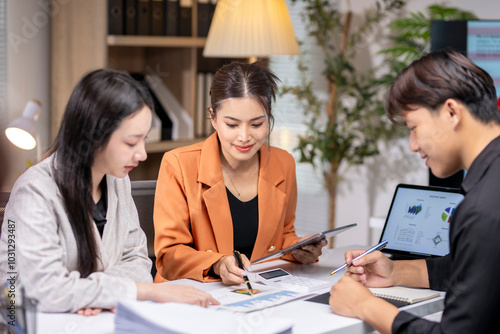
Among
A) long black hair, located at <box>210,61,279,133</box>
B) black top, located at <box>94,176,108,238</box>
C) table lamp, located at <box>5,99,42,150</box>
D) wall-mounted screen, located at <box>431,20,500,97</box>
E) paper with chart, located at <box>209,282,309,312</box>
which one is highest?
wall-mounted screen, located at <box>431,20,500,97</box>

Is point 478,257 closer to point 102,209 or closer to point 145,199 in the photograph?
point 102,209

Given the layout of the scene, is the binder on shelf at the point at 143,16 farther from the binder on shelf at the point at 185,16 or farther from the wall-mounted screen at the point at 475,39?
the wall-mounted screen at the point at 475,39

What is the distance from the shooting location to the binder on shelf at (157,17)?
143 inches

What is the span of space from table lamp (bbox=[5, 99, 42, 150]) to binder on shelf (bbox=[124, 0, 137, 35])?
149 cm

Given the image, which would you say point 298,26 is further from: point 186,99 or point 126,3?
point 126,3

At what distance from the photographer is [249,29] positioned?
10.3 ft

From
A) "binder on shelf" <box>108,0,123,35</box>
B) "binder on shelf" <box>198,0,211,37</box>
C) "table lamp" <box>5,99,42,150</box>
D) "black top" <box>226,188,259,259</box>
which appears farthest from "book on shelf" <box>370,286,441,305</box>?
"binder on shelf" <box>198,0,211,37</box>

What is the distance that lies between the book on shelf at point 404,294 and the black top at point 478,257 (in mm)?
310

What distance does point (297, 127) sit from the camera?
14.7ft

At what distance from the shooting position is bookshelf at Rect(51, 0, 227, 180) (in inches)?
134

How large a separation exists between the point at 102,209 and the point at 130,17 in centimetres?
212

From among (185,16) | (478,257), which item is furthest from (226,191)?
(185,16)

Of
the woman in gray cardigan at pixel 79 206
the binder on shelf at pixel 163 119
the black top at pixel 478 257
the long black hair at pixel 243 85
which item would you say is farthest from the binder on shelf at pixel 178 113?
the black top at pixel 478 257

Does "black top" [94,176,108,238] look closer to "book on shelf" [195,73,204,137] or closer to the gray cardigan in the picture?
the gray cardigan
